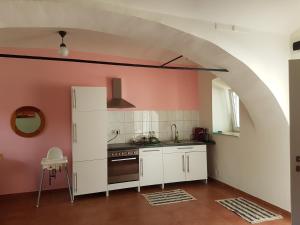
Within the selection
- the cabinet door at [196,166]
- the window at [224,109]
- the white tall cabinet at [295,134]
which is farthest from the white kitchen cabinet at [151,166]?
the white tall cabinet at [295,134]

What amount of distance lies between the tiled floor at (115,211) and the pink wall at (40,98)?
48 cm

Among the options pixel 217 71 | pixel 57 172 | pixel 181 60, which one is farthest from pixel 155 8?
pixel 57 172

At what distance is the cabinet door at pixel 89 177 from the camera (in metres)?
4.19

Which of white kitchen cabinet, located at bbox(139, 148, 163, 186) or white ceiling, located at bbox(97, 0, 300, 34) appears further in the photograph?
white kitchen cabinet, located at bbox(139, 148, 163, 186)

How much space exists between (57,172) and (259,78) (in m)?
3.81

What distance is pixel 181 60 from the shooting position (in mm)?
5152

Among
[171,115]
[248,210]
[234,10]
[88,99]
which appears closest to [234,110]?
[171,115]

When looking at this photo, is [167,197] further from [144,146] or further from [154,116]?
[154,116]

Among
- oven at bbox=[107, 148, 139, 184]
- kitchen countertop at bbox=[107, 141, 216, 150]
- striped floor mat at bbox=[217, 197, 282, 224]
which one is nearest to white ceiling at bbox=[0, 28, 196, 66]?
kitchen countertop at bbox=[107, 141, 216, 150]

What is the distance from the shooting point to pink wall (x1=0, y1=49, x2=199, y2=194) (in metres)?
4.29

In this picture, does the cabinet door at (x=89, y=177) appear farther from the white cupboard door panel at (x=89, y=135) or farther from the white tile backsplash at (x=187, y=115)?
the white tile backsplash at (x=187, y=115)

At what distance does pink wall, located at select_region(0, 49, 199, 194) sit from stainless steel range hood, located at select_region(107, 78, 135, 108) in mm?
159

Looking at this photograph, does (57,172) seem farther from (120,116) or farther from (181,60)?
(181,60)

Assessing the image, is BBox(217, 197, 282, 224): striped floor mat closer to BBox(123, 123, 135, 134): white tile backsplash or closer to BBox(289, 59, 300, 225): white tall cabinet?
BBox(289, 59, 300, 225): white tall cabinet
